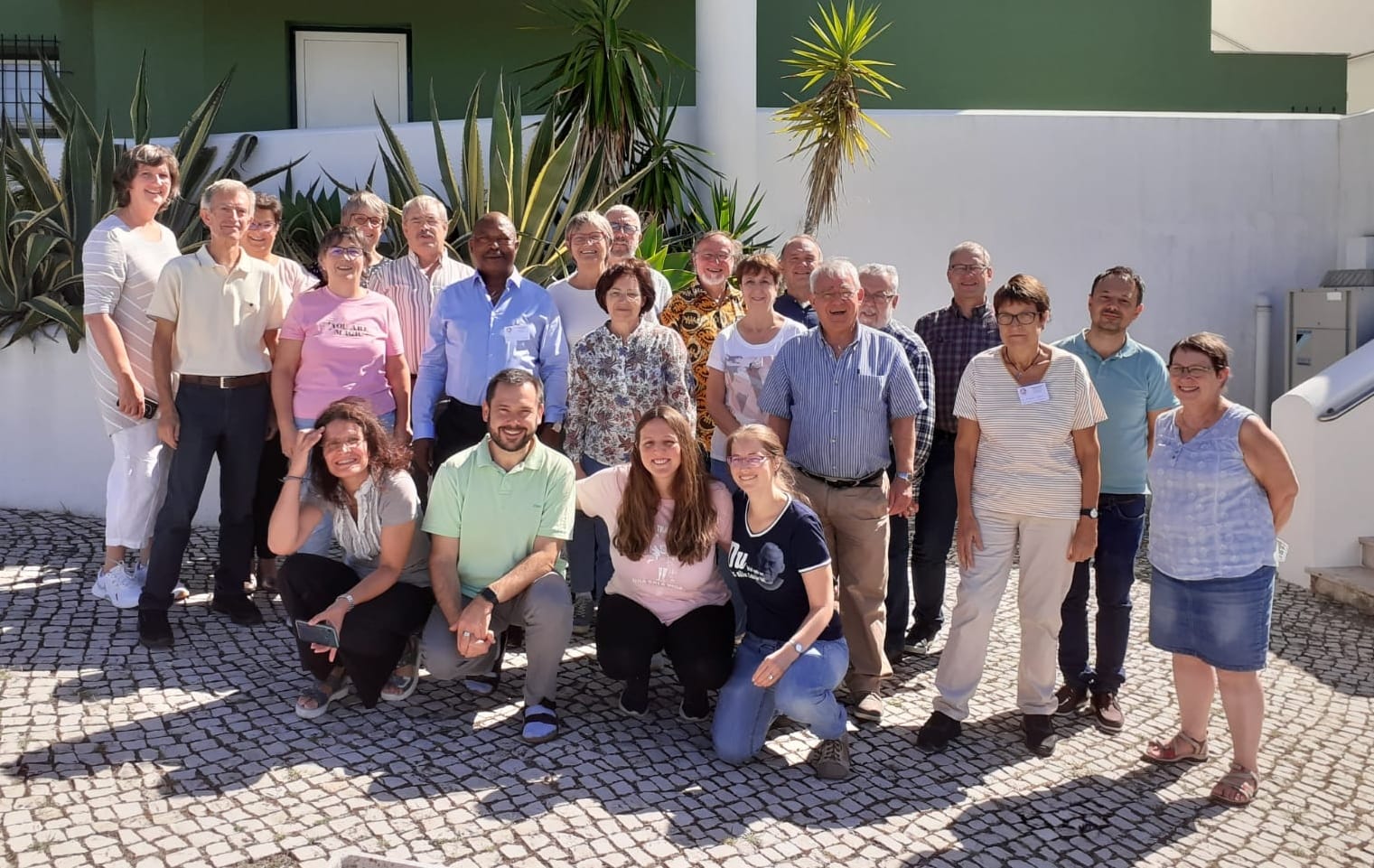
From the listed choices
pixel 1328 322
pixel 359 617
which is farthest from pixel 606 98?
pixel 1328 322

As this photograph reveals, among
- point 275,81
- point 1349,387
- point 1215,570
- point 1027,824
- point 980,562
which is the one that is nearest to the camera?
point 1027,824

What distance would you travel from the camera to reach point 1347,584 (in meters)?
6.36

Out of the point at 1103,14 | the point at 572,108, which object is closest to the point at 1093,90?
the point at 1103,14

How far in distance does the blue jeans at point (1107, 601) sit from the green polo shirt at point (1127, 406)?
3.4 inches

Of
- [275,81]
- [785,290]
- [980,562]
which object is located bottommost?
[980,562]

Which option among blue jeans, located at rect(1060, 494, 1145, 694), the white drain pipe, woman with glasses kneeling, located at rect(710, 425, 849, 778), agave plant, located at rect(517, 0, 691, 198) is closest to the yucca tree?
agave plant, located at rect(517, 0, 691, 198)

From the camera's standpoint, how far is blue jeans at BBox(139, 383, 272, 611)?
4.98m

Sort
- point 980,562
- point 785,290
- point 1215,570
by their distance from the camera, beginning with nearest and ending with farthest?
point 1215,570 → point 980,562 → point 785,290

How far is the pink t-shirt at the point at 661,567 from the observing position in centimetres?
431

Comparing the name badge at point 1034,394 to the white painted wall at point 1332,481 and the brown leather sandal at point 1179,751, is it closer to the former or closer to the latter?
the brown leather sandal at point 1179,751

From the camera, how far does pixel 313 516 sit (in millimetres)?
4398

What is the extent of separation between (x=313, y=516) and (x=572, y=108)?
4994mm

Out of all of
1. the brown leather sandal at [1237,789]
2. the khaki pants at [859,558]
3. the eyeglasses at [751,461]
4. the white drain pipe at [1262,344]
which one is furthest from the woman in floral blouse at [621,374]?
the white drain pipe at [1262,344]

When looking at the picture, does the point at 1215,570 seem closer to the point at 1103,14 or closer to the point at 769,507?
the point at 769,507
